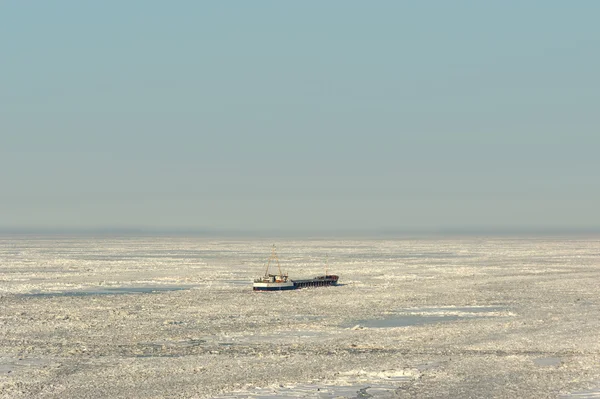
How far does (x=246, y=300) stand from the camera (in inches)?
1601

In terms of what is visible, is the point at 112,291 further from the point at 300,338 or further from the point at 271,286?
the point at 300,338

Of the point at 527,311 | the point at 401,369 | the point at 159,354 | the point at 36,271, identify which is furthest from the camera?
the point at 36,271

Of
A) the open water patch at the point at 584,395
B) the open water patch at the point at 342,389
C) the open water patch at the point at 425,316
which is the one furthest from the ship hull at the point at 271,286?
the open water patch at the point at 584,395

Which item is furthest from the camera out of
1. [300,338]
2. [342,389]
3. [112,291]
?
[112,291]

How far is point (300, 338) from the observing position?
2805cm

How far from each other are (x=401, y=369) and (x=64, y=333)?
41.6 ft

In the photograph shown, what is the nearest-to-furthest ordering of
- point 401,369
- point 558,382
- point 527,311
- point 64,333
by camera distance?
point 558,382 → point 401,369 → point 64,333 → point 527,311

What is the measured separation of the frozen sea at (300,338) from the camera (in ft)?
67.9

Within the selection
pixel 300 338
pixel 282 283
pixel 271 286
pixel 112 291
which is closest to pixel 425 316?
pixel 300 338

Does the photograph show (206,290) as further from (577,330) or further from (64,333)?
(577,330)

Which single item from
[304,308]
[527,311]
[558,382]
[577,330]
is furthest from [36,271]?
[558,382]

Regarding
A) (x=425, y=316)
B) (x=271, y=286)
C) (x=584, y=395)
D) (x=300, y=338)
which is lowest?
(x=584, y=395)

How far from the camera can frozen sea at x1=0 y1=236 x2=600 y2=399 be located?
814 inches

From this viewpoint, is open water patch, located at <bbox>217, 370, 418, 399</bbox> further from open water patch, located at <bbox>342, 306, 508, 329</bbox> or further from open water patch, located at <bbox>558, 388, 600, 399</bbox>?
open water patch, located at <bbox>342, 306, 508, 329</bbox>
